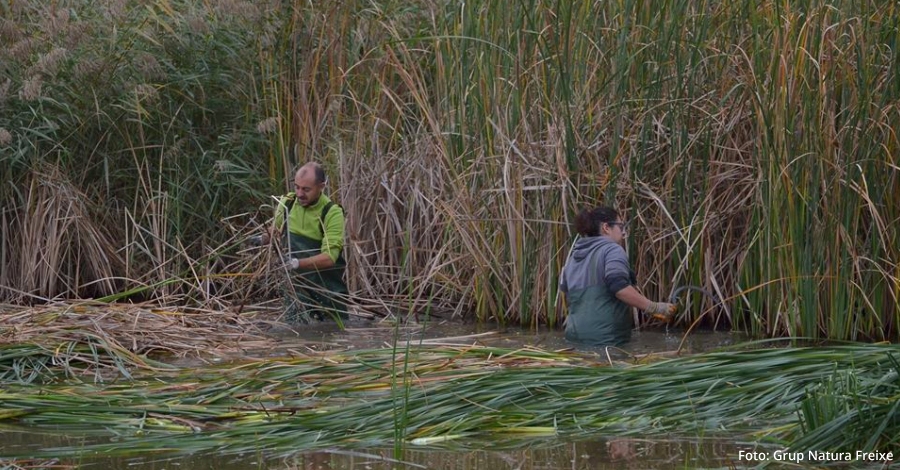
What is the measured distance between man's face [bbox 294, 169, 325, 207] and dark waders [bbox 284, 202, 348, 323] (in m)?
0.15

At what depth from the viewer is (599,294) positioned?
7.59m

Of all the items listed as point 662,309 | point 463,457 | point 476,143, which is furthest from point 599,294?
point 463,457

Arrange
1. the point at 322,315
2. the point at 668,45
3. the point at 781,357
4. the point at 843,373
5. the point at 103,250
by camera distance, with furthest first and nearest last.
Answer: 1. the point at 103,250
2. the point at 322,315
3. the point at 668,45
4. the point at 781,357
5. the point at 843,373

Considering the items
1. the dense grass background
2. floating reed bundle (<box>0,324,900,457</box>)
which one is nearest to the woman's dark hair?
the dense grass background

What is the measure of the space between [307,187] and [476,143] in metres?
1.26

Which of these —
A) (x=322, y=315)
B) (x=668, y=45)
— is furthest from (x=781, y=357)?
(x=322, y=315)

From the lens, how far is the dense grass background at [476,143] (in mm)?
7395

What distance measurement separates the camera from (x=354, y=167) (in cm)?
988

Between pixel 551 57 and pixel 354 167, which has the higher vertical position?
pixel 551 57

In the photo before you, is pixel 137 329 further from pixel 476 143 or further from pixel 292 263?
pixel 476 143

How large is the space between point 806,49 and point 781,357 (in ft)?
8.86

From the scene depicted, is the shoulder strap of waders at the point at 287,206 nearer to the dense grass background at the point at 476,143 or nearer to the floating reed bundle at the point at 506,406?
the dense grass background at the point at 476,143

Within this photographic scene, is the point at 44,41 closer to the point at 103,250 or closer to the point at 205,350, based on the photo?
the point at 103,250

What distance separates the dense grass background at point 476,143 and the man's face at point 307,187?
1.90 feet
